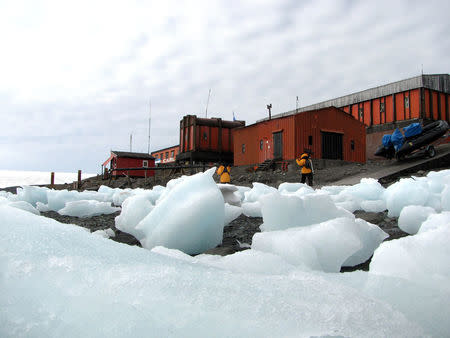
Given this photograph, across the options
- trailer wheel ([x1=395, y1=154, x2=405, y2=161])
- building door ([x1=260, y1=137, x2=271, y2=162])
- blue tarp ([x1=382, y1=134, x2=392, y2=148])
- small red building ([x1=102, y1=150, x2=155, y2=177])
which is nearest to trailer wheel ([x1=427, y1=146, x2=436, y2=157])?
trailer wheel ([x1=395, y1=154, x2=405, y2=161])

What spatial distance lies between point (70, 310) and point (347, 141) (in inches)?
763

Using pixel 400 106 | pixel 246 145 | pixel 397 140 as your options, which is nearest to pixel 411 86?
pixel 400 106

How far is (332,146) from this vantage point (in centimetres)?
1811

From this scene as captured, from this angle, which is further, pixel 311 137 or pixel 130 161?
pixel 130 161

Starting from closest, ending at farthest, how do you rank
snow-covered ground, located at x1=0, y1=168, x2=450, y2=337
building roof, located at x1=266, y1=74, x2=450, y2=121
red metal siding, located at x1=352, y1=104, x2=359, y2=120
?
snow-covered ground, located at x1=0, y1=168, x2=450, y2=337
building roof, located at x1=266, y1=74, x2=450, y2=121
red metal siding, located at x1=352, y1=104, x2=359, y2=120

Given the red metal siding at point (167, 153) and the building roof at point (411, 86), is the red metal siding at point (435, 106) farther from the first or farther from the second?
the red metal siding at point (167, 153)

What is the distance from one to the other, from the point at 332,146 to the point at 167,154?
1982cm

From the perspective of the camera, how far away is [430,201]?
3.36 m

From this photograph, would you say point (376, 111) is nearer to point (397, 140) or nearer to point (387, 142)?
point (387, 142)

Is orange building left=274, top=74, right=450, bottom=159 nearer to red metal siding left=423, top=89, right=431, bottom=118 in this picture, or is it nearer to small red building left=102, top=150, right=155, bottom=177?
red metal siding left=423, top=89, right=431, bottom=118

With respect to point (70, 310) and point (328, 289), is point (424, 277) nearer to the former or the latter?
point (328, 289)

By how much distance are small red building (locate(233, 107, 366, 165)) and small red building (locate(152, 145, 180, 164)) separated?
45.3 ft

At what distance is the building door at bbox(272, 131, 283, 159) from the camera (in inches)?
711

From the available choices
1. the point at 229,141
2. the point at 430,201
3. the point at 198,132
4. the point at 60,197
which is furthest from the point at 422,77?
the point at 60,197
